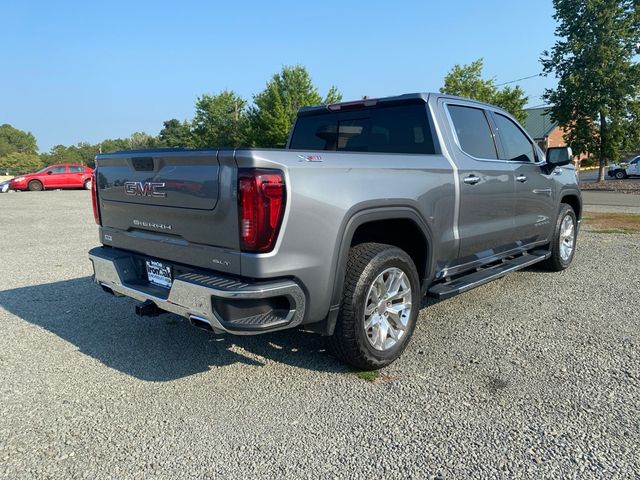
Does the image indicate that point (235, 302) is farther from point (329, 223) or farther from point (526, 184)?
point (526, 184)

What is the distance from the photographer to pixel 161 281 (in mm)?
3340

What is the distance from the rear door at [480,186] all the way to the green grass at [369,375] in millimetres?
1384

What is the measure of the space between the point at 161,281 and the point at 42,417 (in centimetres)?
105

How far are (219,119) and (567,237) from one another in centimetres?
4710

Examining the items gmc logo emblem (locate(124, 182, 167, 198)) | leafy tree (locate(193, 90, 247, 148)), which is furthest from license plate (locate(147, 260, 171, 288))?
leafy tree (locate(193, 90, 247, 148))

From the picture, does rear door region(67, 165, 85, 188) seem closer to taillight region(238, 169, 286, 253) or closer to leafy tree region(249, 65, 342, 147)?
leafy tree region(249, 65, 342, 147)

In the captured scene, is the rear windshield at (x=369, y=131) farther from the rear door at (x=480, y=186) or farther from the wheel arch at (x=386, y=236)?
the wheel arch at (x=386, y=236)

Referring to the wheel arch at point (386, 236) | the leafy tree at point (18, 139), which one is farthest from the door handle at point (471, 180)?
the leafy tree at point (18, 139)

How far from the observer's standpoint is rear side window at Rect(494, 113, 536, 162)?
5027mm

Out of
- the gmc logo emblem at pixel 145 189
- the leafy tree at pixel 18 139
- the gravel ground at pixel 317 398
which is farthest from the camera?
the leafy tree at pixel 18 139

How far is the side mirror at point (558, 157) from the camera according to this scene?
558 cm

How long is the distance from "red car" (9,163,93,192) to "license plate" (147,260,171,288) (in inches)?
994

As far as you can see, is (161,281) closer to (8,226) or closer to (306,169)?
(306,169)

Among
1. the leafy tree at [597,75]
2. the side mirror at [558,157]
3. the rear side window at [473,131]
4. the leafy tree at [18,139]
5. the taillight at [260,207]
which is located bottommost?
the taillight at [260,207]
